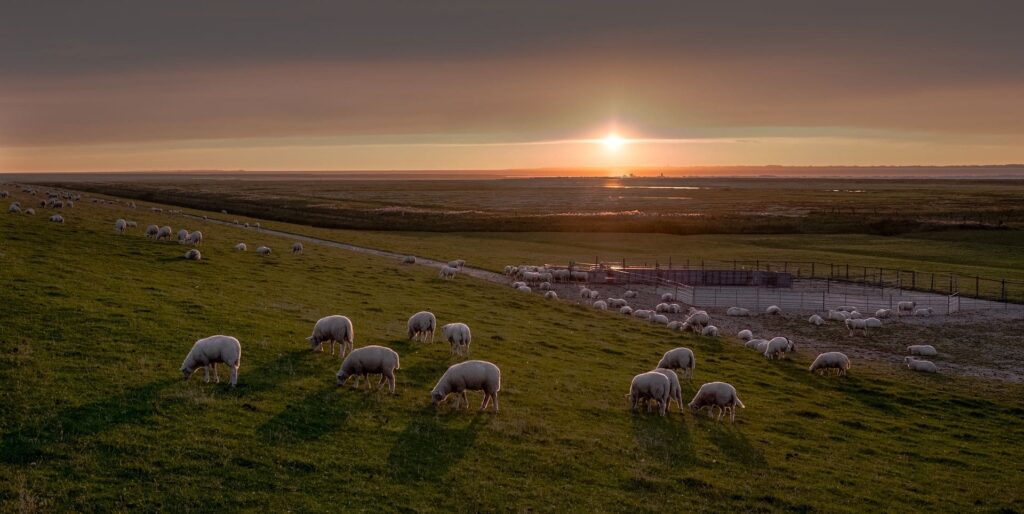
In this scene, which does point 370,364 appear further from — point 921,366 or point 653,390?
point 921,366

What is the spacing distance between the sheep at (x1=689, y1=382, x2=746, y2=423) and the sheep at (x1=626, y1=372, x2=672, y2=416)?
100 cm

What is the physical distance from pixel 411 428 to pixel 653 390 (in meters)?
7.95

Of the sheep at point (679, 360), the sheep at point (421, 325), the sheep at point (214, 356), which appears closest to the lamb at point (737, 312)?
the sheep at point (679, 360)

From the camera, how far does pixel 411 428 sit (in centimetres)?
1797

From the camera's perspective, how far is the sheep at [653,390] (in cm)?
2211

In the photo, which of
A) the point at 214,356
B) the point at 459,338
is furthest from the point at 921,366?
the point at 214,356

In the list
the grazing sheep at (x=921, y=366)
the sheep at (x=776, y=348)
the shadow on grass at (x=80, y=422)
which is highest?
the shadow on grass at (x=80, y=422)

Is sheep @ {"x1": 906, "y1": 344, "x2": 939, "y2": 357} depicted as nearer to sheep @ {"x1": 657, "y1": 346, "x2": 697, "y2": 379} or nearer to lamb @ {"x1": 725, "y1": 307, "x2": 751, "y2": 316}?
lamb @ {"x1": 725, "y1": 307, "x2": 751, "y2": 316}

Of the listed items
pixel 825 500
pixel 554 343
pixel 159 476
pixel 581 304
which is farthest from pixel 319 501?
pixel 581 304

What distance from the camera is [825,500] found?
17.0 meters

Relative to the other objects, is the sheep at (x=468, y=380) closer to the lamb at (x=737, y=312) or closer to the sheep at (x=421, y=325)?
the sheep at (x=421, y=325)

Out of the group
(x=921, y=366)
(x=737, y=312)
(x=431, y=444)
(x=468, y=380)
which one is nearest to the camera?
(x=431, y=444)

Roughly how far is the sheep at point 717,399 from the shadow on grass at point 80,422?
50.1 ft

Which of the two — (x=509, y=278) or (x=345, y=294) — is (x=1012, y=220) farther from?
(x=345, y=294)
